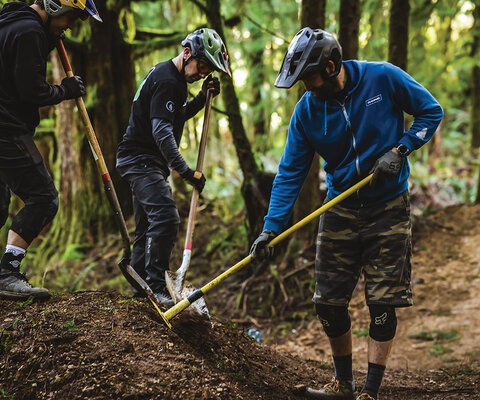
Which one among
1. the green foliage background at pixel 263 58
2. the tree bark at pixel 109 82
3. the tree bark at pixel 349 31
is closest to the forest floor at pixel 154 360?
the green foliage background at pixel 263 58

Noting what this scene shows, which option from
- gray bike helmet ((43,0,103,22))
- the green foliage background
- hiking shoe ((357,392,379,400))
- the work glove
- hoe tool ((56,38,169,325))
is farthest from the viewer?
the green foliage background

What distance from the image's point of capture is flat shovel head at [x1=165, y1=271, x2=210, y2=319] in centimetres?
452

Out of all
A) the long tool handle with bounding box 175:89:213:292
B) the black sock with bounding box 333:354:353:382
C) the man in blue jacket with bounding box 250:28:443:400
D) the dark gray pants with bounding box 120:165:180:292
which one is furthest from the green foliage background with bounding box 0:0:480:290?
the black sock with bounding box 333:354:353:382

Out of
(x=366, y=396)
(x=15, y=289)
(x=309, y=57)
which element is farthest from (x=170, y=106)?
(x=366, y=396)

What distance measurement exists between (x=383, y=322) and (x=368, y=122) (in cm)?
148

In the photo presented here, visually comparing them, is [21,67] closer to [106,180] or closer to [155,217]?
[106,180]

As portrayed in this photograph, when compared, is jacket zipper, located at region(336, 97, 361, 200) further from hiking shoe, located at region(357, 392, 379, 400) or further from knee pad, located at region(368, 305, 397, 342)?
hiking shoe, located at region(357, 392, 379, 400)

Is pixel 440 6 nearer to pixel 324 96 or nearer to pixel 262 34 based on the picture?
pixel 262 34

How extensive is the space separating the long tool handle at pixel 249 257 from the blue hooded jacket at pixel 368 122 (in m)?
0.10

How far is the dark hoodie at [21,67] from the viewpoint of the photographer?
4.21 m

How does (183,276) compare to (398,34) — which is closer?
(183,276)

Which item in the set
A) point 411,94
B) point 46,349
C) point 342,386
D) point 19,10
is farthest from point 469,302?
point 19,10

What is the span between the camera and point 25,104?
4504 mm

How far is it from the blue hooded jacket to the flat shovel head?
152 cm
